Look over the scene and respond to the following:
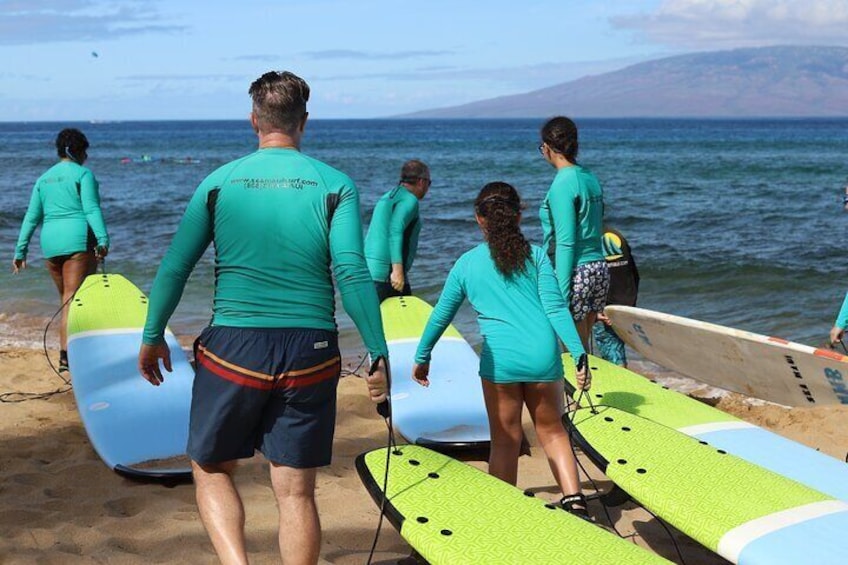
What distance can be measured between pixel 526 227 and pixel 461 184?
43.5 ft

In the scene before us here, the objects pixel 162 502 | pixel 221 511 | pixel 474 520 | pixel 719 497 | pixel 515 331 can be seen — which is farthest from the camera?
pixel 162 502

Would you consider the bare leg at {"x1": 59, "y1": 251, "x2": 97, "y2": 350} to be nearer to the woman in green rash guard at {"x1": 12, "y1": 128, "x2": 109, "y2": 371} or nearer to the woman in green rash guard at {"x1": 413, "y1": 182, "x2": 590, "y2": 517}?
the woman in green rash guard at {"x1": 12, "y1": 128, "x2": 109, "y2": 371}

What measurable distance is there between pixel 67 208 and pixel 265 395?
4497mm

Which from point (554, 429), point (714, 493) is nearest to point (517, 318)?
point (554, 429)

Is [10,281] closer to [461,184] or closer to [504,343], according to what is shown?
[504,343]

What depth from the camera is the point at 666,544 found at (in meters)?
4.50

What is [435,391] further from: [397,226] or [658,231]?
[658,231]

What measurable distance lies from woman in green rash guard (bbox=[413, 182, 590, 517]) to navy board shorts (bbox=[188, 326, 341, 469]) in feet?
3.85

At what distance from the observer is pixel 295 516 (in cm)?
317

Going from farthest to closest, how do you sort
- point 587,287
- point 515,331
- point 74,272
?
point 74,272 < point 587,287 < point 515,331

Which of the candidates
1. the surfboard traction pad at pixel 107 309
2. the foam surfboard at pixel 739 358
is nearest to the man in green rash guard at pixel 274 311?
the foam surfboard at pixel 739 358

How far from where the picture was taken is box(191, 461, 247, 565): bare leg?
319 cm

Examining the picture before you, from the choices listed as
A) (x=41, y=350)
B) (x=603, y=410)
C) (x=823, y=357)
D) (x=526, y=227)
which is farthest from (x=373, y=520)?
(x=526, y=227)

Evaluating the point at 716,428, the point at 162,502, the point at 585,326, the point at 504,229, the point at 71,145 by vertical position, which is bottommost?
the point at 162,502
